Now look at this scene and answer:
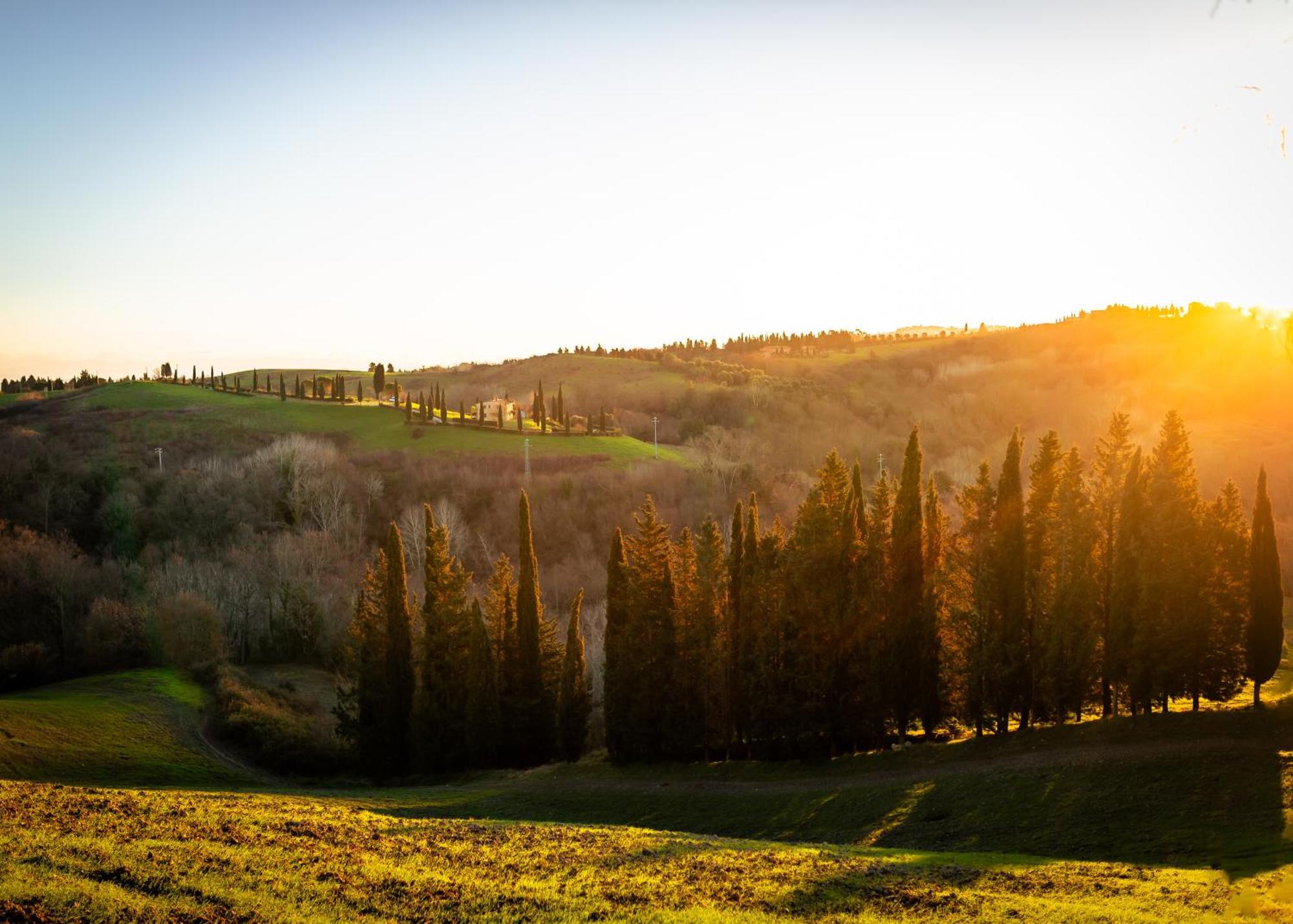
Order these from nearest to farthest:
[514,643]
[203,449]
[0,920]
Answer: [0,920], [514,643], [203,449]

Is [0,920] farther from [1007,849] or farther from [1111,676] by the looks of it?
[1111,676]

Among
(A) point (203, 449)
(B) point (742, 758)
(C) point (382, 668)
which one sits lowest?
(B) point (742, 758)

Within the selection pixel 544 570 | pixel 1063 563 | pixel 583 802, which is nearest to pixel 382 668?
pixel 583 802

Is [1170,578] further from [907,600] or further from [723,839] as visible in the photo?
[723,839]

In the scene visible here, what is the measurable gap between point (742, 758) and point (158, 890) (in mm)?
31783

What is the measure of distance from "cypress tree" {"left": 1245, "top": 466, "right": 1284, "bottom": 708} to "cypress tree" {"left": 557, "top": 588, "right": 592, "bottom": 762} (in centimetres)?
2969

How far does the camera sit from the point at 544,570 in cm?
9388

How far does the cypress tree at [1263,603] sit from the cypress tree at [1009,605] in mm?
8108

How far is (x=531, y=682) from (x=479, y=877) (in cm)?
3086

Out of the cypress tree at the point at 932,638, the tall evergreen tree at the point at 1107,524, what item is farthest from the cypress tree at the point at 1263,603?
the cypress tree at the point at 932,638

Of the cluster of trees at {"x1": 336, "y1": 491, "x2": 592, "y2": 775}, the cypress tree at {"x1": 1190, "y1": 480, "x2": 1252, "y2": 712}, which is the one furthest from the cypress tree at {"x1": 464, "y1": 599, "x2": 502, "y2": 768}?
the cypress tree at {"x1": 1190, "y1": 480, "x2": 1252, "y2": 712}

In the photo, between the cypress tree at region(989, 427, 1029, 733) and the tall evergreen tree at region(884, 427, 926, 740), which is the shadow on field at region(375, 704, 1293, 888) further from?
the tall evergreen tree at region(884, 427, 926, 740)

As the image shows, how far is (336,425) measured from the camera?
122 metres

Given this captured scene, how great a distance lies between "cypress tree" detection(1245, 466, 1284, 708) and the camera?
35.5 metres
